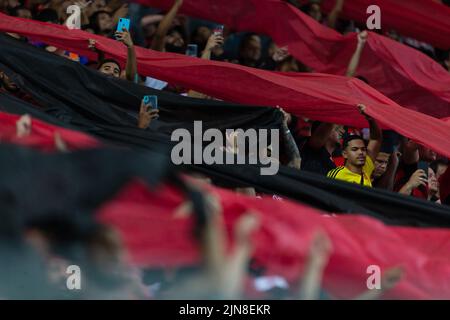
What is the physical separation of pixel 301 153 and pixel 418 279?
262 cm

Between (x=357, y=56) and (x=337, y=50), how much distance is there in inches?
12.1

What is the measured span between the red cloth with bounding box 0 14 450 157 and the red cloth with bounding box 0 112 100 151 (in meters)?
2.01

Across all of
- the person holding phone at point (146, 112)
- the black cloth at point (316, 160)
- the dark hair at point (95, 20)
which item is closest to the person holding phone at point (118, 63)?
the person holding phone at point (146, 112)

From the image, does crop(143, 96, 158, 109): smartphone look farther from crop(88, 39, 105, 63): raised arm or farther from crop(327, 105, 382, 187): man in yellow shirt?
crop(327, 105, 382, 187): man in yellow shirt

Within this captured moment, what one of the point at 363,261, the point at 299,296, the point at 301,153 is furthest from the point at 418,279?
the point at 301,153

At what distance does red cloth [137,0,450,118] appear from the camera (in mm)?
8984

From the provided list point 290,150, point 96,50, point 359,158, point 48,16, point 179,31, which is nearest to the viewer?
point 290,150

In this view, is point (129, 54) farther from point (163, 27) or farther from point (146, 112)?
point (163, 27)

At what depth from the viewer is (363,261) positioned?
5066 mm

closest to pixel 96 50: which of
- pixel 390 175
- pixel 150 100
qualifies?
pixel 150 100

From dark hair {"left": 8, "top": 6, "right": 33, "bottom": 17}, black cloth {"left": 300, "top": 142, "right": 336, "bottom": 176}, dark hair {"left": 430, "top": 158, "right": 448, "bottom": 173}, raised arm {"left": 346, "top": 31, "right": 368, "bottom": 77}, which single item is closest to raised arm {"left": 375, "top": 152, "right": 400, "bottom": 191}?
black cloth {"left": 300, "top": 142, "right": 336, "bottom": 176}

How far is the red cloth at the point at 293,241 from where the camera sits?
3.97 metres

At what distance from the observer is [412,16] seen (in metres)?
10.2

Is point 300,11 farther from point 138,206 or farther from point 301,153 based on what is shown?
point 138,206
